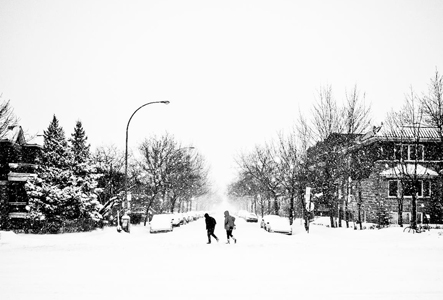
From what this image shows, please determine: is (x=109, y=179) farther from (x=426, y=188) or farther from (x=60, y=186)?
(x=426, y=188)

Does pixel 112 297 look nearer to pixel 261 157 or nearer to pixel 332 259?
pixel 332 259

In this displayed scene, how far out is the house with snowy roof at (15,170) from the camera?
36947 millimetres

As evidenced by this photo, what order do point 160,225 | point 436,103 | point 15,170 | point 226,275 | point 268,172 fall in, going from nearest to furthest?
1. point 226,275
2. point 436,103
3. point 160,225
4. point 15,170
5. point 268,172

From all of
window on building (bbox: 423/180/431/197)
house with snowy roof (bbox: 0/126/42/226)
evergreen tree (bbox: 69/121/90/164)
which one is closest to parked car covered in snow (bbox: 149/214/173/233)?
evergreen tree (bbox: 69/121/90/164)

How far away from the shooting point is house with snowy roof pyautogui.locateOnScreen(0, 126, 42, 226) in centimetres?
3695

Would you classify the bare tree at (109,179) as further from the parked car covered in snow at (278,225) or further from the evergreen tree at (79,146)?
the parked car covered in snow at (278,225)

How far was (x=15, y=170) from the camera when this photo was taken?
1500 inches

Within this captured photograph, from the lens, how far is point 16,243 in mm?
20812

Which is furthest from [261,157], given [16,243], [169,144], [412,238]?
[16,243]

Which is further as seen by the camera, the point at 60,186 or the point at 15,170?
the point at 15,170

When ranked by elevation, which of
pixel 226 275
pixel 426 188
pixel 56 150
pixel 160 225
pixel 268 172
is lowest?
pixel 160 225

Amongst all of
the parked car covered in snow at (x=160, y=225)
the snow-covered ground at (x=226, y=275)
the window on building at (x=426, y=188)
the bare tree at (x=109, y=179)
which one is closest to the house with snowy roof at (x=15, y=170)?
the bare tree at (x=109, y=179)

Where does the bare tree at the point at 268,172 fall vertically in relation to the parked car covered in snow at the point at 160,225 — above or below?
above

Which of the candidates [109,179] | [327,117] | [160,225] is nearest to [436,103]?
[327,117]
